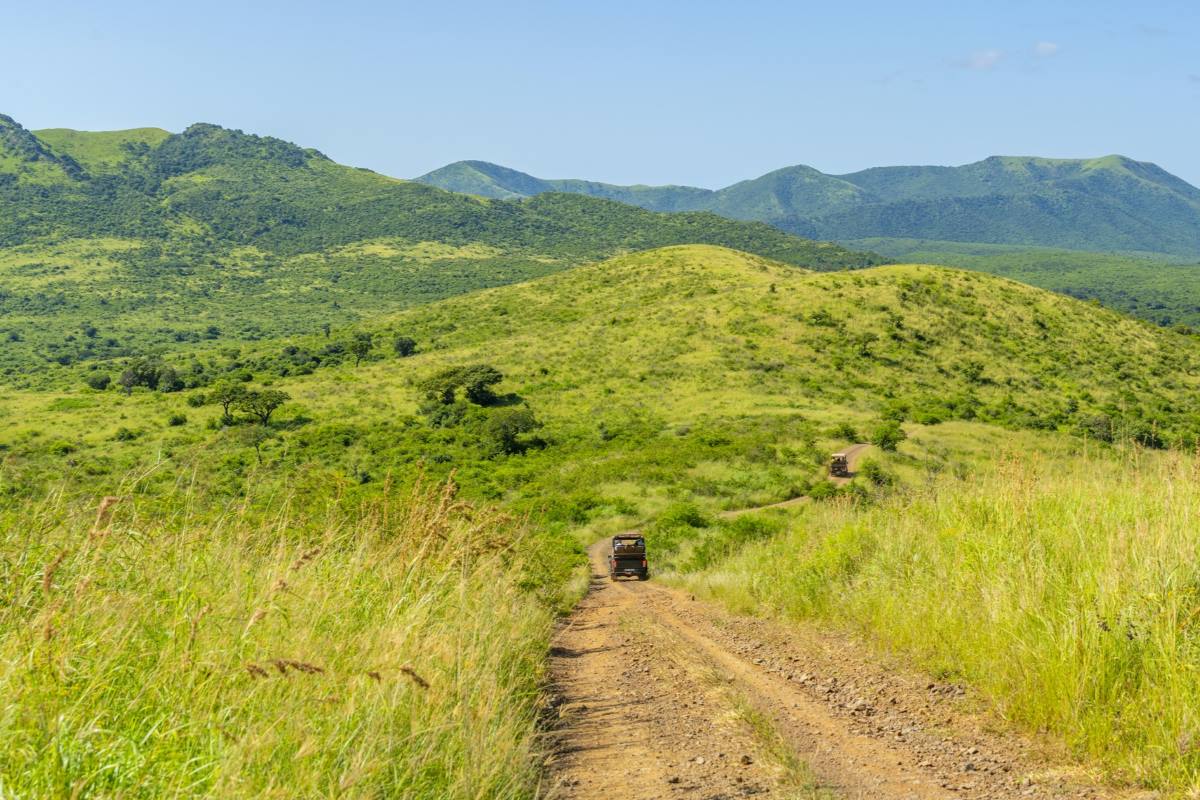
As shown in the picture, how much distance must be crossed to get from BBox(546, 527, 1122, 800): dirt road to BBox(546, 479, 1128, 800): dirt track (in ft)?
0.04

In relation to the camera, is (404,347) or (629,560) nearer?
(629,560)

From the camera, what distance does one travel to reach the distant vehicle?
43.2 meters

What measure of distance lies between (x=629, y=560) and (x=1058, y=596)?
59.2ft

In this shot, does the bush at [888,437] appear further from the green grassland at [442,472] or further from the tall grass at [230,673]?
the tall grass at [230,673]

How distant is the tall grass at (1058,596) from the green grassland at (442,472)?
0.27 m

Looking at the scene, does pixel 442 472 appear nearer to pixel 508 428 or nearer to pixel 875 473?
pixel 508 428

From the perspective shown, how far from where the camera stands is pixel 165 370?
273 ft

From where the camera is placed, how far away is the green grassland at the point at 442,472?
3719 mm

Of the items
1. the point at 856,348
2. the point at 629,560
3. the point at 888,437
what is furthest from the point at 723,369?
the point at 629,560

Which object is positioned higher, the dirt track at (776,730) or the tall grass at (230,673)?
the tall grass at (230,673)

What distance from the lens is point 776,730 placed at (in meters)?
5.95

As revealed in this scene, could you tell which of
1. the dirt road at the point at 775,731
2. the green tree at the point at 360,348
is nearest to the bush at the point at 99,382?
the green tree at the point at 360,348

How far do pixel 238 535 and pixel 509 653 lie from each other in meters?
2.03

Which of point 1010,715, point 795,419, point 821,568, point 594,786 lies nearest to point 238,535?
point 594,786
